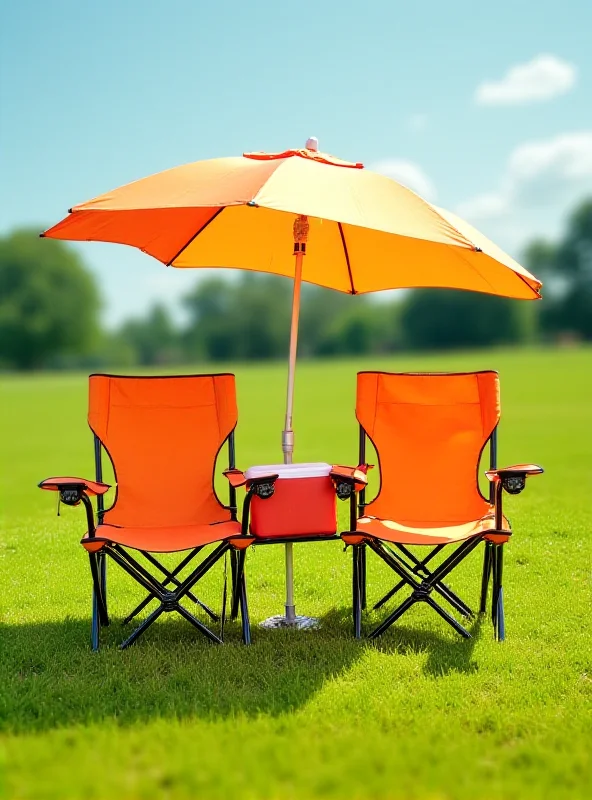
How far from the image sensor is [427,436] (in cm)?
391

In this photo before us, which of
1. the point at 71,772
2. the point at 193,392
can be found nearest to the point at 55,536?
the point at 193,392

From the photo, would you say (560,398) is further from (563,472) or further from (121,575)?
(121,575)

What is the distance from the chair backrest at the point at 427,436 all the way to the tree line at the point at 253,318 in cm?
5630

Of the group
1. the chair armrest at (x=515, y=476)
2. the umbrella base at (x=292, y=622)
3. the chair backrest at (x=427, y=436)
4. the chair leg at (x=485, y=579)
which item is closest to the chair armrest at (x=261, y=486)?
the umbrella base at (x=292, y=622)

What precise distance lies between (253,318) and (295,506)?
217 feet

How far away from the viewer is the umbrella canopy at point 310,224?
293 cm

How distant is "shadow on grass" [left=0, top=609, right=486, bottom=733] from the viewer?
2.68 meters

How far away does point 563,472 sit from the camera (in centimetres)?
817

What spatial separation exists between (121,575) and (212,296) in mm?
67599

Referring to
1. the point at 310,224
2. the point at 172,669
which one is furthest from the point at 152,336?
the point at 172,669

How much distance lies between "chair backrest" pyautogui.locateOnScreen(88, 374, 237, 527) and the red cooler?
0.44 meters

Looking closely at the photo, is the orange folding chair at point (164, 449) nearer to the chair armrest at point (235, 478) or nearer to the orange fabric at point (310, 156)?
the chair armrest at point (235, 478)

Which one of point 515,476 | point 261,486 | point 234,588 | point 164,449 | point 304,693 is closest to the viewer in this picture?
point 304,693

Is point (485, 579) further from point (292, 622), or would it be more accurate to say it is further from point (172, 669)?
point (172, 669)
